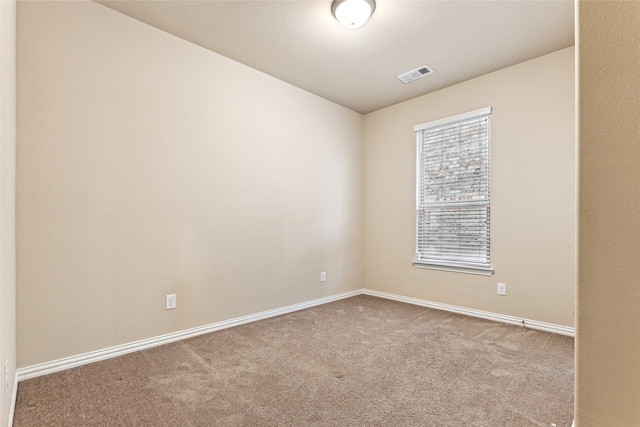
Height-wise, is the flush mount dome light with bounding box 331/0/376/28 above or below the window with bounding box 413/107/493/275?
above

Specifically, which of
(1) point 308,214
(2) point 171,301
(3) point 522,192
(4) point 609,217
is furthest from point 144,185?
(3) point 522,192

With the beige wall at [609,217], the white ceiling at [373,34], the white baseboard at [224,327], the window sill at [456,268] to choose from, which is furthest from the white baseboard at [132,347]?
the beige wall at [609,217]

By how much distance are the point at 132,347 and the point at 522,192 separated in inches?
148

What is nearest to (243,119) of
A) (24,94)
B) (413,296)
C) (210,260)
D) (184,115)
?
(184,115)

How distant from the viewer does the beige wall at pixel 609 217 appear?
84cm

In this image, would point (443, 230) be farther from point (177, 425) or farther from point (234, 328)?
point (177, 425)

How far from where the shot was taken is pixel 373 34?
272 centimetres

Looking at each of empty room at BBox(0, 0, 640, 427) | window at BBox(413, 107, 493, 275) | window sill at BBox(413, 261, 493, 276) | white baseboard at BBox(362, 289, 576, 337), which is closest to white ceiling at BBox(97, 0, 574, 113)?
empty room at BBox(0, 0, 640, 427)

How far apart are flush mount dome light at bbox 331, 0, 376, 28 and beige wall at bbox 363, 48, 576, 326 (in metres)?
1.81

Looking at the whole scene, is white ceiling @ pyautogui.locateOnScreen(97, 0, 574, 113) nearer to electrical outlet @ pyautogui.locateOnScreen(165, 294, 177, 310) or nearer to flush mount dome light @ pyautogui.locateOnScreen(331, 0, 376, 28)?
flush mount dome light @ pyautogui.locateOnScreen(331, 0, 376, 28)

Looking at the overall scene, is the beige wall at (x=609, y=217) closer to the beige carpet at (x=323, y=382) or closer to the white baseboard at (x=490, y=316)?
the beige carpet at (x=323, y=382)

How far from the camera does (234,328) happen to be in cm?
306

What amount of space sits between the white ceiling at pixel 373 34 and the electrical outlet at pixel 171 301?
226cm

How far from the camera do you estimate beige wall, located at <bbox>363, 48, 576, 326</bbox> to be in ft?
9.61
